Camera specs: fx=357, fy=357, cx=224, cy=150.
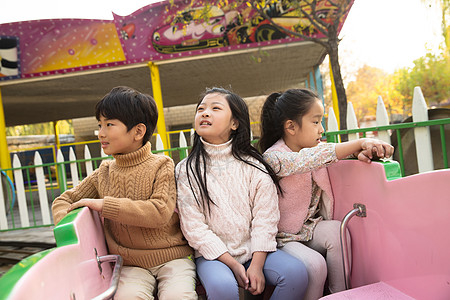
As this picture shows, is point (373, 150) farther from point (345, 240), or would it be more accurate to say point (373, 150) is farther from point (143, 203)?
point (143, 203)

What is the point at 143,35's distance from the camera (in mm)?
5754

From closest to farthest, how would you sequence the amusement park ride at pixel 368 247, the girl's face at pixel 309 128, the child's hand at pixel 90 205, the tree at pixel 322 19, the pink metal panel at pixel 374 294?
1. the amusement park ride at pixel 368 247
2. the pink metal panel at pixel 374 294
3. the child's hand at pixel 90 205
4. the girl's face at pixel 309 128
5. the tree at pixel 322 19

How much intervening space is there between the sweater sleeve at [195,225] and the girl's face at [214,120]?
20cm

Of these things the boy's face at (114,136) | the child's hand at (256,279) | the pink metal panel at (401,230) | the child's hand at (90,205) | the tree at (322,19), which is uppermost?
the tree at (322,19)

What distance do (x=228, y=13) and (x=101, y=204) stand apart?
4.93m

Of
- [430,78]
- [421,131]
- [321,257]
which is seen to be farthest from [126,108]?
[430,78]

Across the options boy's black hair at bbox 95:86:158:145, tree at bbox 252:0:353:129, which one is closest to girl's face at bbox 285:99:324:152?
boy's black hair at bbox 95:86:158:145

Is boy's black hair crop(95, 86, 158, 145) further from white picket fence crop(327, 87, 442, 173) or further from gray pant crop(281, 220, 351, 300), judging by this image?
white picket fence crop(327, 87, 442, 173)

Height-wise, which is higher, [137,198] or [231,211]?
[137,198]

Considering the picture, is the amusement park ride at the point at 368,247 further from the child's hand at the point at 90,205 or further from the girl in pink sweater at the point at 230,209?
the girl in pink sweater at the point at 230,209

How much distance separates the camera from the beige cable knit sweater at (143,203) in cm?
136

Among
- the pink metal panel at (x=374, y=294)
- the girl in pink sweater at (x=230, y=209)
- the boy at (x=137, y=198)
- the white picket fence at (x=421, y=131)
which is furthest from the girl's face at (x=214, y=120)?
the white picket fence at (x=421, y=131)

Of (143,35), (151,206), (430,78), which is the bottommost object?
(151,206)

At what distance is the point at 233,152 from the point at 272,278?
1.82ft
